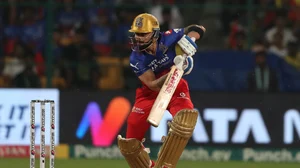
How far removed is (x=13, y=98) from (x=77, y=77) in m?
1.13

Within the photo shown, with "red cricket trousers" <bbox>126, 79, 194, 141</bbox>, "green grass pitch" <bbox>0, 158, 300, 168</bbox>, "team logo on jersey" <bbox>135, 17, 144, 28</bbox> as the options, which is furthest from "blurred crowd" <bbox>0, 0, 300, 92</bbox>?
"team logo on jersey" <bbox>135, 17, 144, 28</bbox>

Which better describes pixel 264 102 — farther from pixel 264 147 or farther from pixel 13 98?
pixel 13 98

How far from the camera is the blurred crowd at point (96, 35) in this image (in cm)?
1344

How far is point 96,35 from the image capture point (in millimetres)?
14250

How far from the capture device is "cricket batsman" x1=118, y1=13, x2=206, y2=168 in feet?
27.2

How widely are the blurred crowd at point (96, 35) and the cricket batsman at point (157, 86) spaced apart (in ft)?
14.6

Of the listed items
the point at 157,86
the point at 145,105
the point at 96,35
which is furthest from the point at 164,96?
the point at 96,35

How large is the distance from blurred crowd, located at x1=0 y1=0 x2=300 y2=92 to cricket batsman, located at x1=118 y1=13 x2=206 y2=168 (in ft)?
14.6

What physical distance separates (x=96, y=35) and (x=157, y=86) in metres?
5.79

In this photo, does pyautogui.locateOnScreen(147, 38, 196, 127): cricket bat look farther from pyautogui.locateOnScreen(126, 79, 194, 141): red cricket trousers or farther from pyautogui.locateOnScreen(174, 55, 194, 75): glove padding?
pyautogui.locateOnScreen(126, 79, 194, 141): red cricket trousers

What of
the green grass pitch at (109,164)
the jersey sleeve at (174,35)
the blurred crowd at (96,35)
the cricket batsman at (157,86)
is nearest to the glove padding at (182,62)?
the cricket batsman at (157,86)

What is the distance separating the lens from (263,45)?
44.1 ft

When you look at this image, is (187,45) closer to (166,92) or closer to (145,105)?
(166,92)

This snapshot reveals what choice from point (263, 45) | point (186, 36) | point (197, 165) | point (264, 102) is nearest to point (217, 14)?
point (263, 45)
